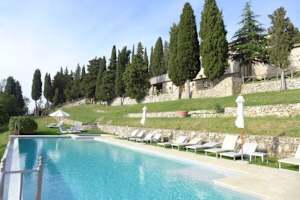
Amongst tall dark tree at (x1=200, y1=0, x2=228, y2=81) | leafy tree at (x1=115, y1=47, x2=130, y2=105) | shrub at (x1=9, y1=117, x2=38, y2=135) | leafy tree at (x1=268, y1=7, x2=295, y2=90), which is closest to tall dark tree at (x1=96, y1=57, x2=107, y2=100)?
leafy tree at (x1=115, y1=47, x2=130, y2=105)

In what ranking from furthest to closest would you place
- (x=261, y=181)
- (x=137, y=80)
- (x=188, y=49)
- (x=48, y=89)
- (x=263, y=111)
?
(x=48, y=89), (x=137, y=80), (x=188, y=49), (x=263, y=111), (x=261, y=181)

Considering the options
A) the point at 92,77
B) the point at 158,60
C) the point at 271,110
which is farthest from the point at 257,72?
the point at 92,77

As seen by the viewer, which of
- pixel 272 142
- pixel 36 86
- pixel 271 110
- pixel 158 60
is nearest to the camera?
pixel 272 142

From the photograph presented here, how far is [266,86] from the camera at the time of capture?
24.8 m

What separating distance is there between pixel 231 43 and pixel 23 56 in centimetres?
2063

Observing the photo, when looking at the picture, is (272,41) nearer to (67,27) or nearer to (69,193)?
(67,27)

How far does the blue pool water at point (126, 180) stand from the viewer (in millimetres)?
7754

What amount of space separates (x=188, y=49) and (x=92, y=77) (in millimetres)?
30882

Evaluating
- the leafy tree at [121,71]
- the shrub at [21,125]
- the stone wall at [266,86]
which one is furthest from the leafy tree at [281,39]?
the leafy tree at [121,71]

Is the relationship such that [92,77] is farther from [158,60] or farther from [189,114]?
[189,114]

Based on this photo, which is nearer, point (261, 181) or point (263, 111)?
point (261, 181)

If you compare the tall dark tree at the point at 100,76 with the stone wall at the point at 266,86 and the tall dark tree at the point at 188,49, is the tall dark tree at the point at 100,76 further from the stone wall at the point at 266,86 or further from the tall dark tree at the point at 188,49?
the stone wall at the point at 266,86

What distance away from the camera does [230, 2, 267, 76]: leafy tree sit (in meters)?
29.4

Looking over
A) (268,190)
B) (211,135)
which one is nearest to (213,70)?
(211,135)
